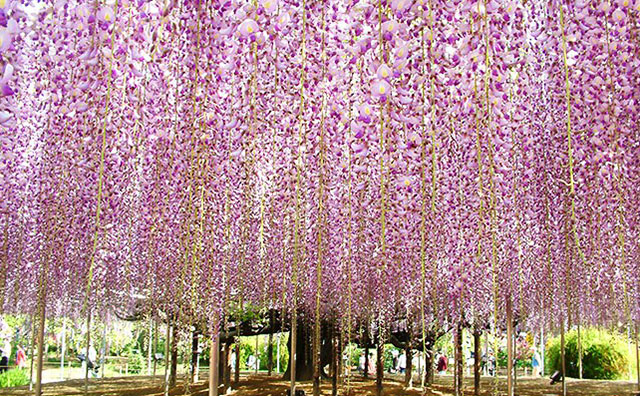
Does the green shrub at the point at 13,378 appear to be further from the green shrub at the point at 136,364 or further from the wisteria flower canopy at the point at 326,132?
the wisteria flower canopy at the point at 326,132

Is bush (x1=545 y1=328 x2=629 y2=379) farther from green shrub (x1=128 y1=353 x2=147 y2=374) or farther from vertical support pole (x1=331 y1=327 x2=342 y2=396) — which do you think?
green shrub (x1=128 y1=353 x2=147 y2=374)

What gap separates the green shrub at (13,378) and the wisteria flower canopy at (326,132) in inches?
246

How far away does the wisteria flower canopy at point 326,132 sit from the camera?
10.2 feet

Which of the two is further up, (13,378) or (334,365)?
(334,365)

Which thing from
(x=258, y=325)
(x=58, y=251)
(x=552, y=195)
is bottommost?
(x=258, y=325)

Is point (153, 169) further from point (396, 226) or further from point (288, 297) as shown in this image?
point (288, 297)

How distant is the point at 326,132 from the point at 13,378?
11007 millimetres

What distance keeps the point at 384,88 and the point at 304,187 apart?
2558 mm

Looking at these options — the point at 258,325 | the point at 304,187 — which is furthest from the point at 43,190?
the point at 258,325

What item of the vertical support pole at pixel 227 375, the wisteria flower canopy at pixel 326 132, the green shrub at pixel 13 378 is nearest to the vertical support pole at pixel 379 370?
the wisteria flower canopy at pixel 326 132

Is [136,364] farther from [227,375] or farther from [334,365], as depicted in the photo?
[334,365]

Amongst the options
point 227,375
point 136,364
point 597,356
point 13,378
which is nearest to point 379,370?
point 227,375

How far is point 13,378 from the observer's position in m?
12.7

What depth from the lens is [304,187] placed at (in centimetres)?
541
